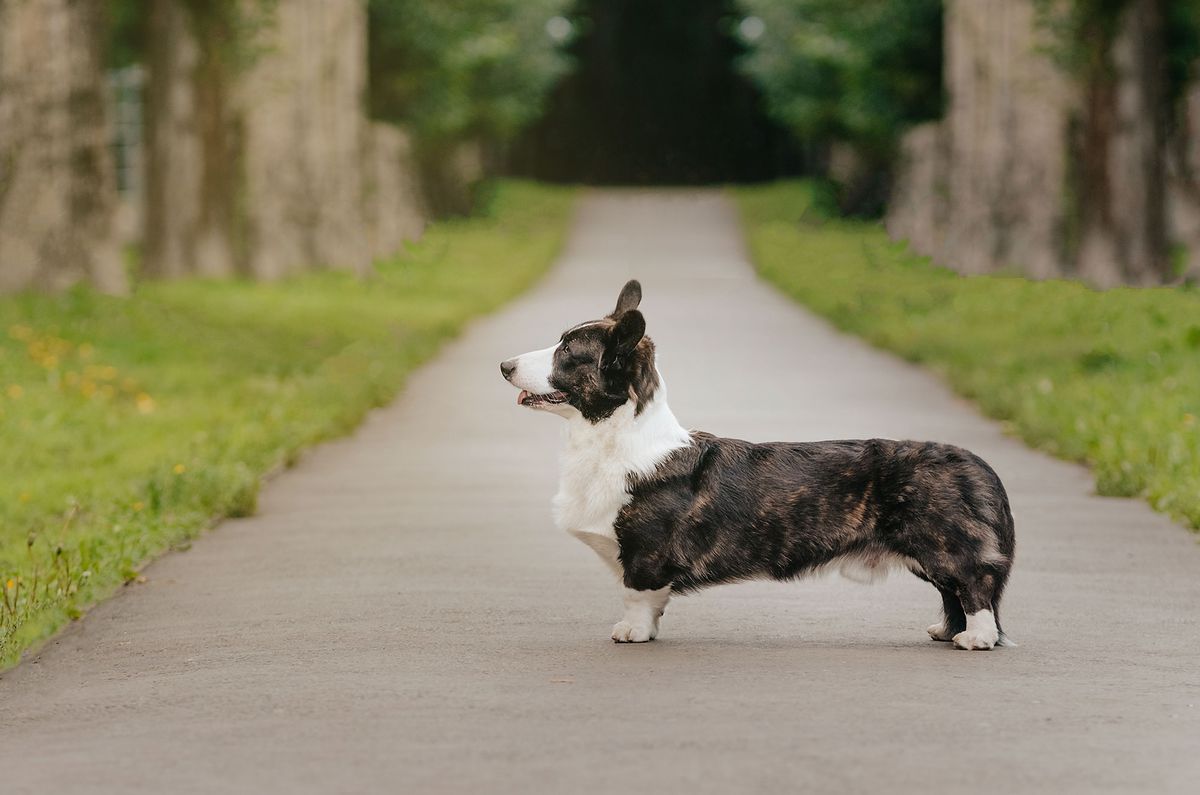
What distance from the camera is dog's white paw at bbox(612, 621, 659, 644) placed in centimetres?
766

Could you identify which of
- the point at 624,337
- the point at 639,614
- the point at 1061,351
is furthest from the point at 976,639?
the point at 1061,351

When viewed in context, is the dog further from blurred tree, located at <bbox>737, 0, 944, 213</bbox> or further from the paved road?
blurred tree, located at <bbox>737, 0, 944, 213</bbox>

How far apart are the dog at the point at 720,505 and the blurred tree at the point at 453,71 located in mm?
34952

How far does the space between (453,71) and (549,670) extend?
3748 cm

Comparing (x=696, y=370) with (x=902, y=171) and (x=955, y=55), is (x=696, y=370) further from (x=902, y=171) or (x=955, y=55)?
(x=902, y=171)

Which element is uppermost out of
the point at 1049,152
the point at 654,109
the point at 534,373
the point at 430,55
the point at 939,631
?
the point at 430,55

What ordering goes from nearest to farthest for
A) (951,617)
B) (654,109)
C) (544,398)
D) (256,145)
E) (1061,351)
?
(544,398) < (951,617) < (1061,351) < (256,145) < (654,109)

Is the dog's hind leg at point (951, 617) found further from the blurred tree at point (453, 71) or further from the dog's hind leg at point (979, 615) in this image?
the blurred tree at point (453, 71)

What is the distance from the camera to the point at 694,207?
62.8 metres

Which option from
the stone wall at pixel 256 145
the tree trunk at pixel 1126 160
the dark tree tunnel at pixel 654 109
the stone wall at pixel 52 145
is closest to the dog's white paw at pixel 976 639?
the stone wall at pixel 52 145

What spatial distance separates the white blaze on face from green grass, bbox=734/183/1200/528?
4312 mm

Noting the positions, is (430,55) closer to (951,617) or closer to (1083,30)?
(1083,30)

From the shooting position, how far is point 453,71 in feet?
144

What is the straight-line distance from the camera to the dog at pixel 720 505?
7574mm
